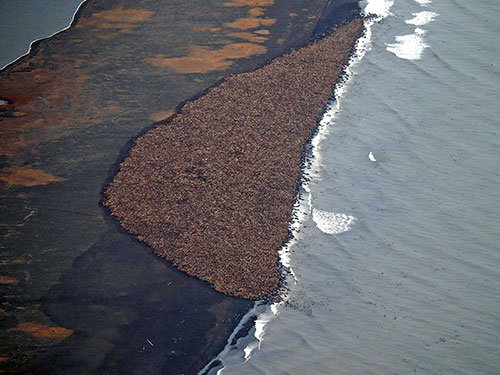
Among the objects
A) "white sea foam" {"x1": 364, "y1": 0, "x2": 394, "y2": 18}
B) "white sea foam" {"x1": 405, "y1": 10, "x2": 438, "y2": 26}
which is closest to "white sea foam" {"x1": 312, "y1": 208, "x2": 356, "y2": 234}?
"white sea foam" {"x1": 405, "y1": 10, "x2": 438, "y2": 26}

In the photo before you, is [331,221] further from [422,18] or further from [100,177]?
[422,18]

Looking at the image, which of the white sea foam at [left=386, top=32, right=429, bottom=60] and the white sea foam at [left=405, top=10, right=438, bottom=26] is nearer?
the white sea foam at [left=386, top=32, right=429, bottom=60]

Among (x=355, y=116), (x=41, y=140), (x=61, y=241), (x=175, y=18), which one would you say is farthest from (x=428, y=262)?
(x=175, y=18)

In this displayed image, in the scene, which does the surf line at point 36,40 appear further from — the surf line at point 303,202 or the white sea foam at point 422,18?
the white sea foam at point 422,18

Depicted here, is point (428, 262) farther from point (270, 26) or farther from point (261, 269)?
point (270, 26)

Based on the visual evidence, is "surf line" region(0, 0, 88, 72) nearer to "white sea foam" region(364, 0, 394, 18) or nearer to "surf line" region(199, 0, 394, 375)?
"surf line" region(199, 0, 394, 375)
